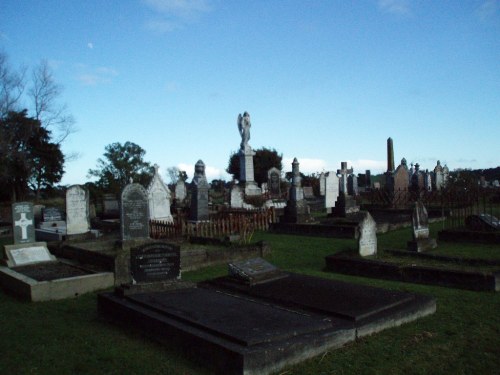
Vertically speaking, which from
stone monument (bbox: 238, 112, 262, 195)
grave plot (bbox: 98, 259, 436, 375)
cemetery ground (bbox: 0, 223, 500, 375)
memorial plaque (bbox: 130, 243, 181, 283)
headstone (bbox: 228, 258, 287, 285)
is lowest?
cemetery ground (bbox: 0, 223, 500, 375)

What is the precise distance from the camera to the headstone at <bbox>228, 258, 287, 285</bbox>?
636 cm

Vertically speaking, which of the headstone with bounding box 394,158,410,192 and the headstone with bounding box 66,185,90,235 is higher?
the headstone with bounding box 394,158,410,192

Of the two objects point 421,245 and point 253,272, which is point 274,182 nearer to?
point 421,245

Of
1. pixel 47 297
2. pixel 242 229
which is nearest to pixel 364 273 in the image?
pixel 47 297

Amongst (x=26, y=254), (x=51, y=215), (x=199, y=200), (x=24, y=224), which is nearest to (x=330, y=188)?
(x=199, y=200)

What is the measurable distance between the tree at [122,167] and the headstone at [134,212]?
24.2 meters

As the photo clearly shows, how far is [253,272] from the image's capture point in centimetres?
646

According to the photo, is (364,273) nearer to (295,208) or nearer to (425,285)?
(425,285)

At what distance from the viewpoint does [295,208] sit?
1712 centimetres

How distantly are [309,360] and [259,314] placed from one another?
0.92 meters

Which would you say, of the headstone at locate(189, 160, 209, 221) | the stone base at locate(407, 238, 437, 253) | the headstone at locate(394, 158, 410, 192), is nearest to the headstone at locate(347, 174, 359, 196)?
the headstone at locate(394, 158, 410, 192)

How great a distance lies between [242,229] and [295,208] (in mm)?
3250

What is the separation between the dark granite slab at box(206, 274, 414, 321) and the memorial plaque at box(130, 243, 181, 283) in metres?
0.72

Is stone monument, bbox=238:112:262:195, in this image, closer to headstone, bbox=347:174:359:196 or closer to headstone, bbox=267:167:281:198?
headstone, bbox=267:167:281:198
